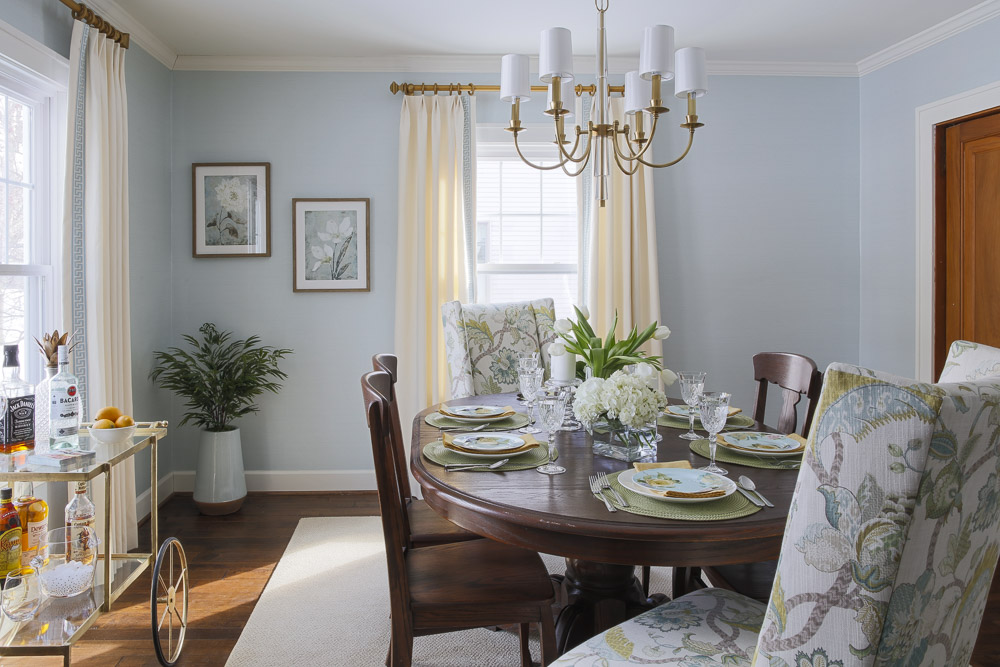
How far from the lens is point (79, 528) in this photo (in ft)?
6.22

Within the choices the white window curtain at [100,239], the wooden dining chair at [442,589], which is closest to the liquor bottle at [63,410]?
the white window curtain at [100,239]

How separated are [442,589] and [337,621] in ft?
3.30

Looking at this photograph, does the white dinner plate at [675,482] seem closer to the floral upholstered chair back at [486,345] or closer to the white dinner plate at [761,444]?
the white dinner plate at [761,444]

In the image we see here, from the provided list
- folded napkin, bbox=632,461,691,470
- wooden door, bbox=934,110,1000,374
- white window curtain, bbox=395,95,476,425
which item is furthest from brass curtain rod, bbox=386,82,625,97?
folded napkin, bbox=632,461,691,470

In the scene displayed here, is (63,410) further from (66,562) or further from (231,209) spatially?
(231,209)

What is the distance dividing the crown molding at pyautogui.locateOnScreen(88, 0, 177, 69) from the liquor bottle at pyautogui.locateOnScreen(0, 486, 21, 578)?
7.23 feet

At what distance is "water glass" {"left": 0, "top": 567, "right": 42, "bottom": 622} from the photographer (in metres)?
1.71

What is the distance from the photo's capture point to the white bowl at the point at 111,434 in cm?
201

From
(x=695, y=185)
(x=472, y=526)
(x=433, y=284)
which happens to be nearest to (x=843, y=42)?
(x=695, y=185)

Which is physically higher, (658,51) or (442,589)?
(658,51)

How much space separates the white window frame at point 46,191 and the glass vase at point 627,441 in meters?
2.31

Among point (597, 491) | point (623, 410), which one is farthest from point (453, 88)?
point (597, 491)

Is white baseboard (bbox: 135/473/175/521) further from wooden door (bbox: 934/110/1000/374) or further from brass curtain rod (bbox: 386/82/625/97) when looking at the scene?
wooden door (bbox: 934/110/1000/374)

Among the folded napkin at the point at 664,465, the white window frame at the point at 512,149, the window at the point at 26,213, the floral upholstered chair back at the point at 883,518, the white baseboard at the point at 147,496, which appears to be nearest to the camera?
the floral upholstered chair back at the point at 883,518
